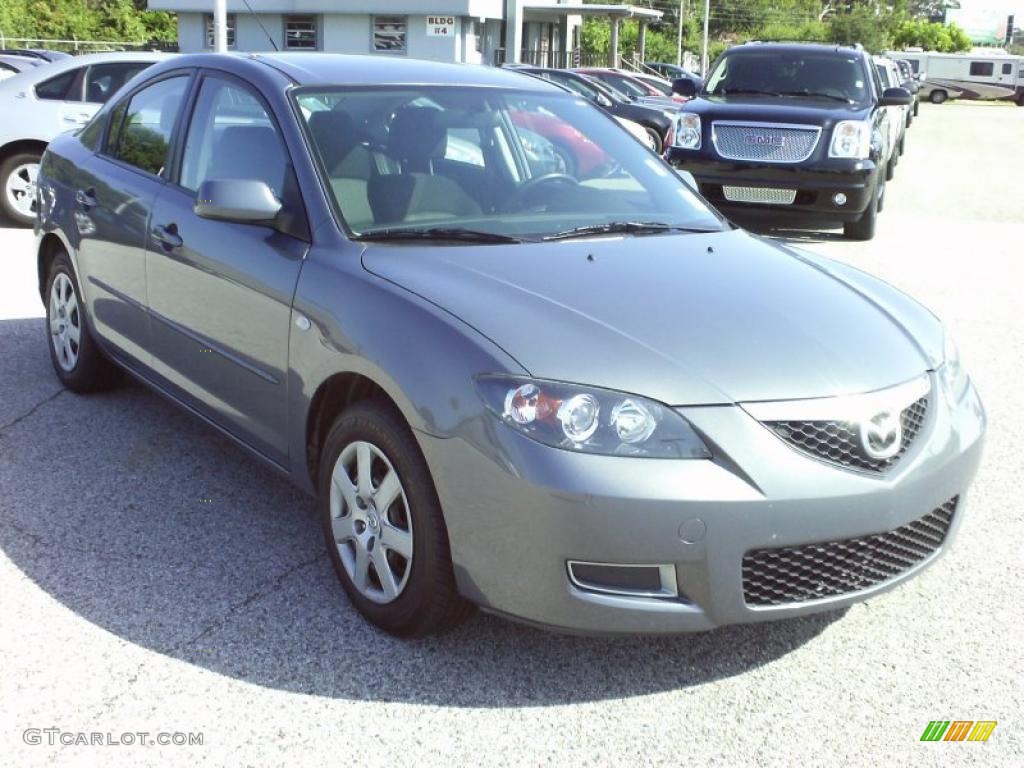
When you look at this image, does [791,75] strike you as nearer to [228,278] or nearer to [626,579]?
[228,278]

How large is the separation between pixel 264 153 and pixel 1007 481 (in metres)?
3.24

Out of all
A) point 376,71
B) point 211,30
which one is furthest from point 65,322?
point 211,30

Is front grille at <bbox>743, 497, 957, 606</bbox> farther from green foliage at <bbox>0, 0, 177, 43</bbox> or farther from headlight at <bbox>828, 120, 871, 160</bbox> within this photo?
green foliage at <bbox>0, 0, 177, 43</bbox>

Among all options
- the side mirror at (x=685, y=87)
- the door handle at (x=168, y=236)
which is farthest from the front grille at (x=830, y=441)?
the side mirror at (x=685, y=87)

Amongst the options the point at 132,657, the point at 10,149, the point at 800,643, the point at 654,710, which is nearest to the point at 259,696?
the point at 132,657

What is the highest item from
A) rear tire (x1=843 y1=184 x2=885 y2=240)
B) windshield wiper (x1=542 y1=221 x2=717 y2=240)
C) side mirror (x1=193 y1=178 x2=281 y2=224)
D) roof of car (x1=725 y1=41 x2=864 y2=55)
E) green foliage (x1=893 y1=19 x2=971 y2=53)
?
green foliage (x1=893 y1=19 x2=971 y2=53)

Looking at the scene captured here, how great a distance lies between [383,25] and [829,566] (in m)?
42.9

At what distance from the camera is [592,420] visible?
306 cm

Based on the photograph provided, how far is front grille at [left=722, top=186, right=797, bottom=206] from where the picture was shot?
11.5 m

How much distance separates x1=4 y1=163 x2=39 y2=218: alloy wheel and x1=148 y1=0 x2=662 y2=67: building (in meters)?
30.3

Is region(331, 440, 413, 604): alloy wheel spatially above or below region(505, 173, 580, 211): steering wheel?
below

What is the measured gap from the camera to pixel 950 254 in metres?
11.6

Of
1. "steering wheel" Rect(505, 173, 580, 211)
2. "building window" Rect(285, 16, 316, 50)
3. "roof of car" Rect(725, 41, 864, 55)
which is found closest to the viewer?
"steering wheel" Rect(505, 173, 580, 211)

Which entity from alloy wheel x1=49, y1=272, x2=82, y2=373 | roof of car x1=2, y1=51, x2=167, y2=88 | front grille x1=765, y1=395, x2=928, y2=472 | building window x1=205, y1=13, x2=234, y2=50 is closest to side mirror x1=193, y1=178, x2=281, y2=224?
front grille x1=765, y1=395, x2=928, y2=472
